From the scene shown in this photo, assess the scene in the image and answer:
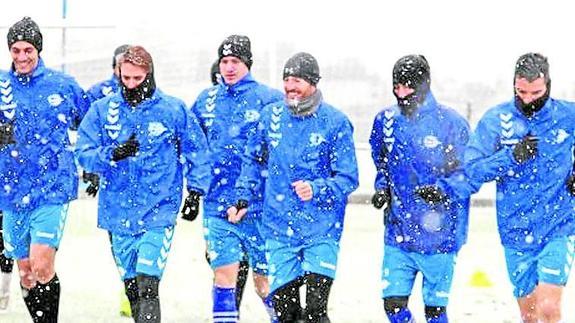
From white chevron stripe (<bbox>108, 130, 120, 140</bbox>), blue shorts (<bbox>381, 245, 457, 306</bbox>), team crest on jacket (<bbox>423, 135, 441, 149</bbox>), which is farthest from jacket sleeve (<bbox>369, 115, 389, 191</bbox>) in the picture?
white chevron stripe (<bbox>108, 130, 120, 140</bbox>)

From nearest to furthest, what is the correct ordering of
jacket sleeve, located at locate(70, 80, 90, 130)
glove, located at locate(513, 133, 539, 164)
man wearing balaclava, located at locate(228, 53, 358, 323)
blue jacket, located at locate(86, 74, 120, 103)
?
glove, located at locate(513, 133, 539, 164) < man wearing balaclava, located at locate(228, 53, 358, 323) < jacket sleeve, located at locate(70, 80, 90, 130) < blue jacket, located at locate(86, 74, 120, 103)

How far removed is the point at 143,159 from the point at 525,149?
2.27 m

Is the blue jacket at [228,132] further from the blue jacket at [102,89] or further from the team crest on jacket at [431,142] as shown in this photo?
the team crest on jacket at [431,142]

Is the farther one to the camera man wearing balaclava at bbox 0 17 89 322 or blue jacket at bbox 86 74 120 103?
blue jacket at bbox 86 74 120 103

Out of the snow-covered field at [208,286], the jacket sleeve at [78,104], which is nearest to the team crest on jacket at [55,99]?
the jacket sleeve at [78,104]

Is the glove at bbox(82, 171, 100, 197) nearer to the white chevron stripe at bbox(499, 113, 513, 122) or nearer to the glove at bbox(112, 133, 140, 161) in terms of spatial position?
the glove at bbox(112, 133, 140, 161)

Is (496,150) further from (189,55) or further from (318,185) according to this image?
(189,55)

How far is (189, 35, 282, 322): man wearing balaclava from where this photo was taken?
8.77 m

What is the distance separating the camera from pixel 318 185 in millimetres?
7602

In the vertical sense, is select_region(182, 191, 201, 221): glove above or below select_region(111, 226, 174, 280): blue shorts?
above

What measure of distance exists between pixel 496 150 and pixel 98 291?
15.7 ft

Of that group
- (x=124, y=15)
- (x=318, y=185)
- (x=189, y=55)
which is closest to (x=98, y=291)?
(x=318, y=185)

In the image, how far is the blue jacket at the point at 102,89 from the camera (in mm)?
9570

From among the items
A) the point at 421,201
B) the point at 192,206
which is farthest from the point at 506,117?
the point at 192,206
